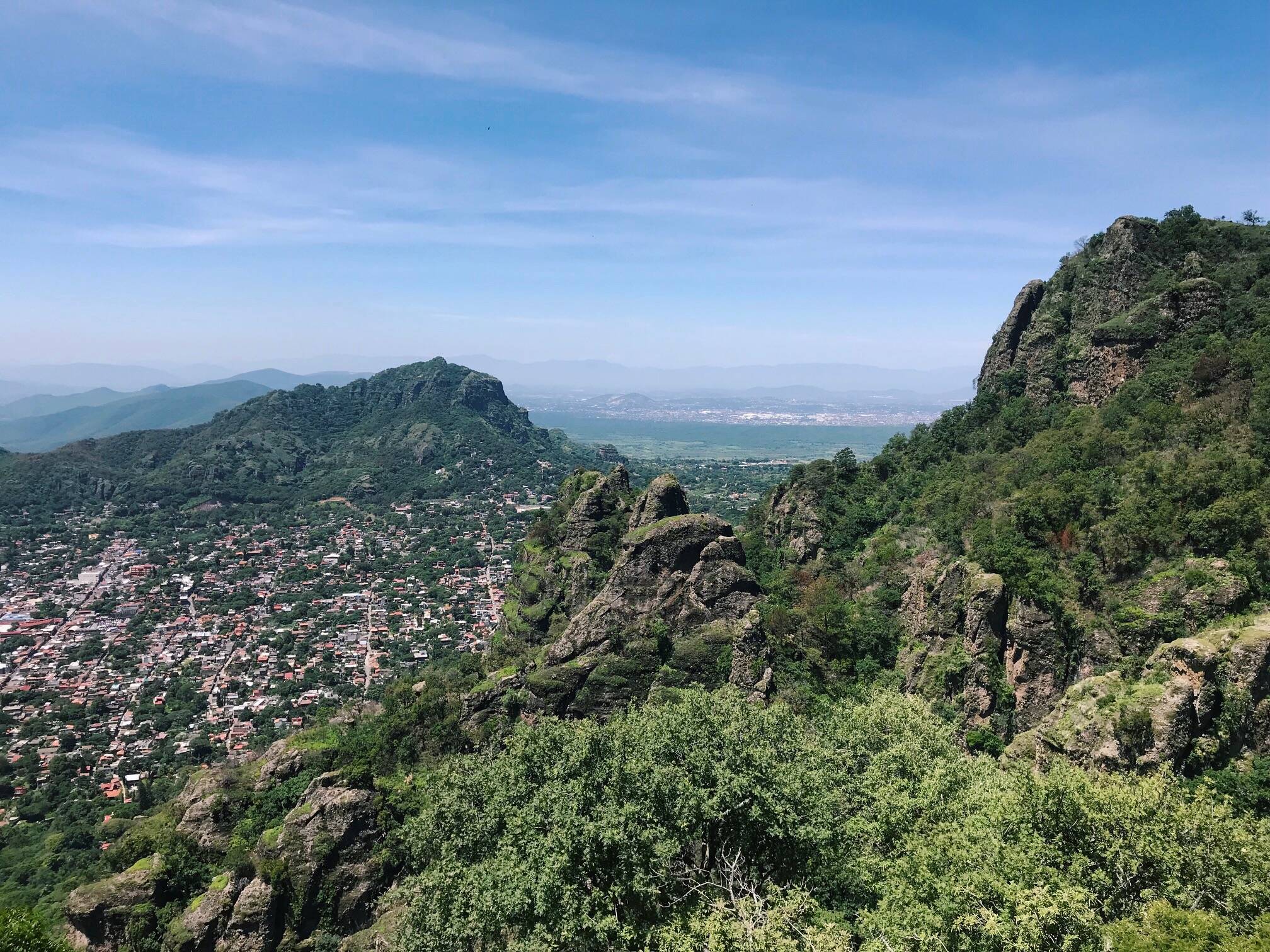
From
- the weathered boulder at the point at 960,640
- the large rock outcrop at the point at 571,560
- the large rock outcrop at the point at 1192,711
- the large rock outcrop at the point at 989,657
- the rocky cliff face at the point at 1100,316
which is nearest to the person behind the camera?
the large rock outcrop at the point at 1192,711

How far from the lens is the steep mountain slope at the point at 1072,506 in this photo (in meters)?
29.3

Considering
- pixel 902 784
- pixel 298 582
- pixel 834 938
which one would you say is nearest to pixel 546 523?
pixel 902 784

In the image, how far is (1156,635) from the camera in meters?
28.2

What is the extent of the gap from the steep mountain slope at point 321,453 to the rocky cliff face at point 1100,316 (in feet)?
397

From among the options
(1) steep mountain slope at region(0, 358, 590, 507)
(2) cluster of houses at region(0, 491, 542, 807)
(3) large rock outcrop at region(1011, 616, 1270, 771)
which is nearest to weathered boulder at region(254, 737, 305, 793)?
(2) cluster of houses at region(0, 491, 542, 807)

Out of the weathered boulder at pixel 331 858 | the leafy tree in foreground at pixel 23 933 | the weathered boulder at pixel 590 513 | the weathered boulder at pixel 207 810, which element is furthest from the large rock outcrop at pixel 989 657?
the weathered boulder at pixel 207 810

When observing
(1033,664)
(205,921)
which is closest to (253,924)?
(205,921)

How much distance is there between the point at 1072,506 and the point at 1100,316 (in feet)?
70.0

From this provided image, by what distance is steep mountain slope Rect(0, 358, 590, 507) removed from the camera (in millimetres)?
147375

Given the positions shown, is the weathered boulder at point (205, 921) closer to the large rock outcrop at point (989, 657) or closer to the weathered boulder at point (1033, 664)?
the large rock outcrop at point (989, 657)

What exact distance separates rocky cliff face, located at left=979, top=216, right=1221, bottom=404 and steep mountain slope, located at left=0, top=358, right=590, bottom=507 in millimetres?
121011

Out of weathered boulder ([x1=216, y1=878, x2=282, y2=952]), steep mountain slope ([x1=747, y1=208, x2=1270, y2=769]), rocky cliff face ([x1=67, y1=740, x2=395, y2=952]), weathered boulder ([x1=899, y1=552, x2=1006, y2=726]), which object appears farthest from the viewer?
weathered boulder ([x1=899, y1=552, x2=1006, y2=726])

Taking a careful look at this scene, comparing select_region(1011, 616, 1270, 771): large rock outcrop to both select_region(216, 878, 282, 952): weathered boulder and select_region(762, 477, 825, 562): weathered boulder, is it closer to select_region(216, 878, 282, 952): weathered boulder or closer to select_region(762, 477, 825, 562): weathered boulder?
select_region(762, 477, 825, 562): weathered boulder

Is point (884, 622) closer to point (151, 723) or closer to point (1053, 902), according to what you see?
point (1053, 902)
